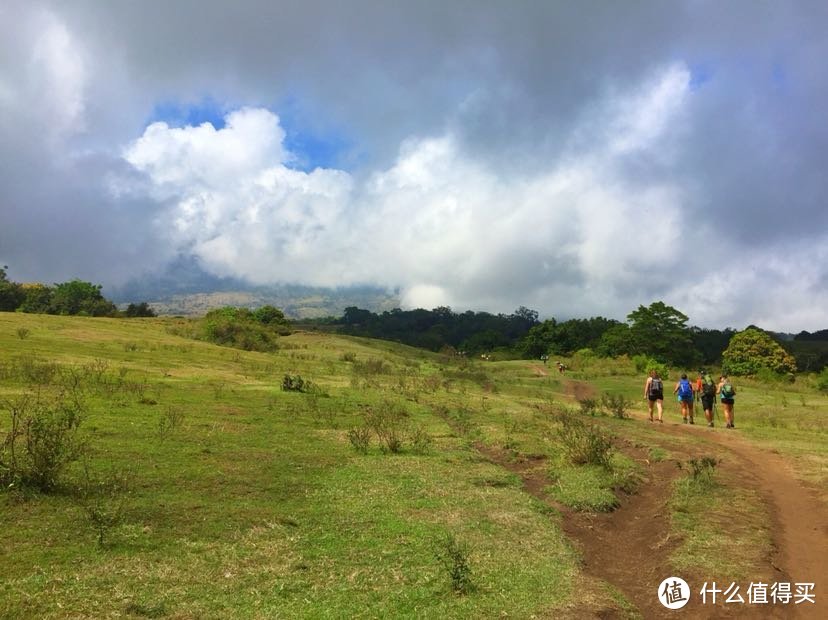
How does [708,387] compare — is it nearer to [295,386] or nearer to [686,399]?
[686,399]

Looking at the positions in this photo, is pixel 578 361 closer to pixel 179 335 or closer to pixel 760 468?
pixel 179 335

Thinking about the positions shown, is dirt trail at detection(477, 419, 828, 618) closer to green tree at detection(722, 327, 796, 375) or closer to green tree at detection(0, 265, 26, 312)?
green tree at detection(722, 327, 796, 375)

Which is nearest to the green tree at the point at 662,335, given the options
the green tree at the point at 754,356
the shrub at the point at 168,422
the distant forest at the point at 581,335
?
the distant forest at the point at 581,335

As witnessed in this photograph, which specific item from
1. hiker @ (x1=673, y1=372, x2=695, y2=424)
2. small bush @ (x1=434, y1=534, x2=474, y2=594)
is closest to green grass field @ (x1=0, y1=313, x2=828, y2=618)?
small bush @ (x1=434, y1=534, x2=474, y2=594)

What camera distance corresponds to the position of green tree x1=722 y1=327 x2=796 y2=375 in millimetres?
64125

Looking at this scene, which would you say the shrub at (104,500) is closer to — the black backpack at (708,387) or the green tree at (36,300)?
the black backpack at (708,387)

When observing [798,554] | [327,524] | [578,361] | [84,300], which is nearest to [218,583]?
[327,524]

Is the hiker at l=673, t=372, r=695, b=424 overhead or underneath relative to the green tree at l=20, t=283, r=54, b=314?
underneath

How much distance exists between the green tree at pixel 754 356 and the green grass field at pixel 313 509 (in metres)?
45.0

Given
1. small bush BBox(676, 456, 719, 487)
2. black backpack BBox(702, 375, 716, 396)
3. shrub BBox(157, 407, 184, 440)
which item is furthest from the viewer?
black backpack BBox(702, 375, 716, 396)

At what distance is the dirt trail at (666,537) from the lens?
752cm

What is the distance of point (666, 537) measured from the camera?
1003 centimetres

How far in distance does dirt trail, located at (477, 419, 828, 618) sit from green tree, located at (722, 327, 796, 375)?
55563 millimetres

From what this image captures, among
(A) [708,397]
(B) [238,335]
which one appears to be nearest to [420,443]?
(A) [708,397]
